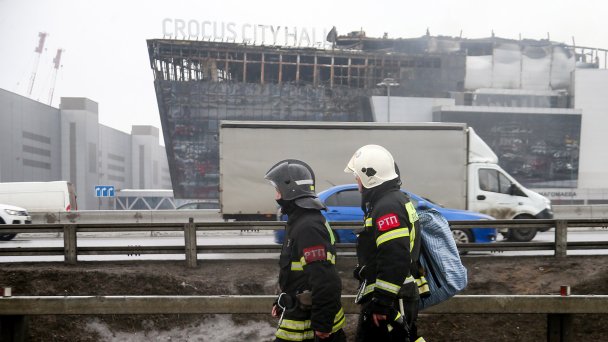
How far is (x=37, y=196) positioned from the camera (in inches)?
962

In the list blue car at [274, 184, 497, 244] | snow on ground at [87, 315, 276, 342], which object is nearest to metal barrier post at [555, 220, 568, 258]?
blue car at [274, 184, 497, 244]

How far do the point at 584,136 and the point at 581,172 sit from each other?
4420 mm

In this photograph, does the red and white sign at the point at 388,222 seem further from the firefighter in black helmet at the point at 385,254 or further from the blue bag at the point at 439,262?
the blue bag at the point at 439,262

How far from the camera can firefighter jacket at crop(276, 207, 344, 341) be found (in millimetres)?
3514

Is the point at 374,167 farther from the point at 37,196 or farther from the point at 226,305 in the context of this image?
the point at 37,196

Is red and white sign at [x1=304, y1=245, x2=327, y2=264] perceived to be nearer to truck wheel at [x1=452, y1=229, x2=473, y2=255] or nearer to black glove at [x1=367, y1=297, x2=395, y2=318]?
black glove at [x1=367, y1=297, x2=395, y2=318]

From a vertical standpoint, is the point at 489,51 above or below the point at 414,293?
above

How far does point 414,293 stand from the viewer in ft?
12.4

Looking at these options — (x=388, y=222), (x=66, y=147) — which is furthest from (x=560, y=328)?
(x=66, y=147)

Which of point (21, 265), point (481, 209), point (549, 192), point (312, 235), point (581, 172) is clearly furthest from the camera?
point (581, 172)

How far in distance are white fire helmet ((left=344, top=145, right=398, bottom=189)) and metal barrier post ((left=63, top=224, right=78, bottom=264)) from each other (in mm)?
8397

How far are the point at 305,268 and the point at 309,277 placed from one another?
6 cm

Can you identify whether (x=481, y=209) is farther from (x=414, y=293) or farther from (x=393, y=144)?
(x=414, y=293)

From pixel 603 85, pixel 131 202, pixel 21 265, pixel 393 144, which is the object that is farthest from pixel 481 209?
pixel 131 202
